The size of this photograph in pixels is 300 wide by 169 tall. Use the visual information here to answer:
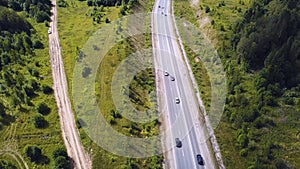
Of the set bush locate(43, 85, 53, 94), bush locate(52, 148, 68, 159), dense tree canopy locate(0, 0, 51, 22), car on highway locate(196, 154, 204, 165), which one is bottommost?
car on highway locate(196, 154, 204, 165)

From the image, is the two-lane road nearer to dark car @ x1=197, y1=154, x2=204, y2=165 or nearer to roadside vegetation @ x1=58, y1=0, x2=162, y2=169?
dark car @ x1=197, y1=154, x2=204, y2=165

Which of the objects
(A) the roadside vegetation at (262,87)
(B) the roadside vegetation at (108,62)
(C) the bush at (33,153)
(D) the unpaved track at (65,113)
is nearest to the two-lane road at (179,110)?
(B) the roadside vegetation at (108,62)

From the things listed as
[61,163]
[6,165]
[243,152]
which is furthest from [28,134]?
[243,152]

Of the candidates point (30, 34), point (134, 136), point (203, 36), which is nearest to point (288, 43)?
point (203, 36)

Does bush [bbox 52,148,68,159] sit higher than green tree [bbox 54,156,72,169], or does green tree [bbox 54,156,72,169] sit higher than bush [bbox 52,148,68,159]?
bush [bbox 52,148,68,159]

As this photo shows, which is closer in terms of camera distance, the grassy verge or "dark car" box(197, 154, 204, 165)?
the grassy verge

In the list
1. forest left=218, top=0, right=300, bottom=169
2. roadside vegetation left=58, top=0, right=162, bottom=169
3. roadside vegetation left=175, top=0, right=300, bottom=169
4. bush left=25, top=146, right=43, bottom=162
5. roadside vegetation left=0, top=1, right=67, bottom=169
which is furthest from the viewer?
forest left=218, top=0, right=300, bottom=169

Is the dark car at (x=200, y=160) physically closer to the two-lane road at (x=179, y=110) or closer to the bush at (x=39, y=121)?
the two-lane road at (x=179, y=110)

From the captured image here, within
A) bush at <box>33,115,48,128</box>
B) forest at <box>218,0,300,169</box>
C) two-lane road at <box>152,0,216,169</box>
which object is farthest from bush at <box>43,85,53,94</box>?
forest at <box>218,0,300,169</box>

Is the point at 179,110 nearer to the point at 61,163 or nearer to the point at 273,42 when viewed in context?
the point at 61,163
